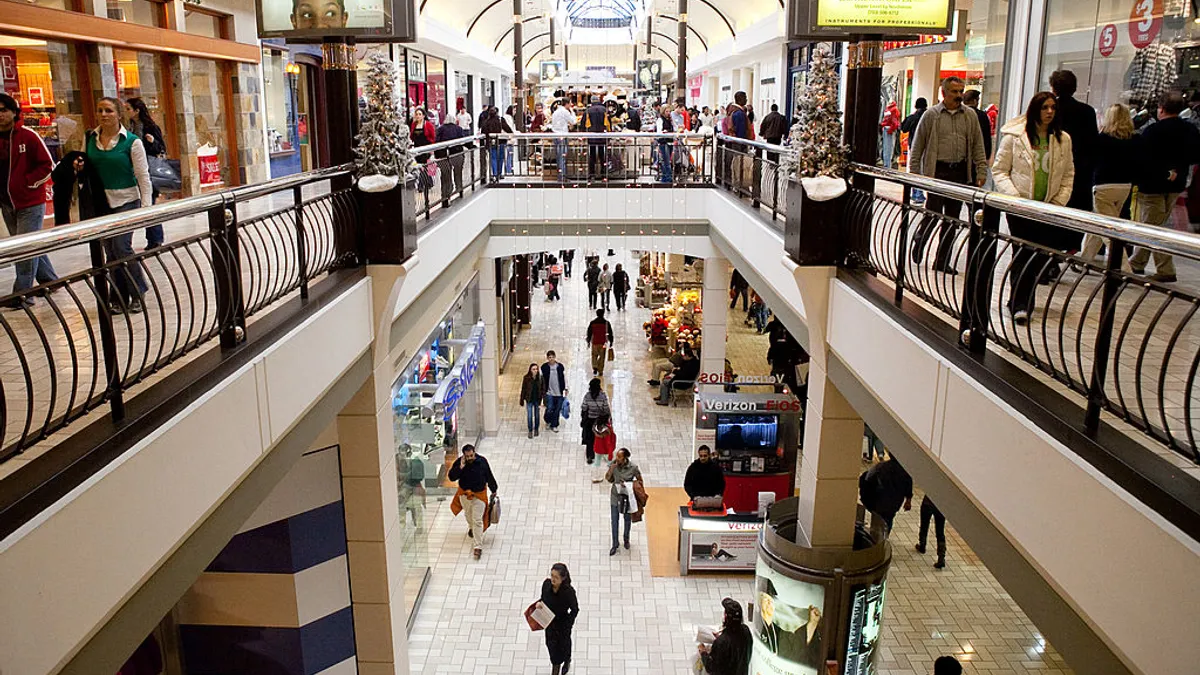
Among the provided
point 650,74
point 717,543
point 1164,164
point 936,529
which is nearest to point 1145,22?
point 1164,164

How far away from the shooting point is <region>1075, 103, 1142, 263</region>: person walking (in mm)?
6844

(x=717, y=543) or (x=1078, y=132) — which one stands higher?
(x=1078, y=132)

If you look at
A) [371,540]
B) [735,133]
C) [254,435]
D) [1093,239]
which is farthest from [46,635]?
[735,133]

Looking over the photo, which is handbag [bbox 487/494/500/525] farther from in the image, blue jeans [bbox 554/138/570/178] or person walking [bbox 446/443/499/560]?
blue jeans [bbox 554/138/570/178]

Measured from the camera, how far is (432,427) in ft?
41.7

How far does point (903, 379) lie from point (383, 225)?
4.19 meters

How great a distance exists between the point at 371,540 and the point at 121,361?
150 inches

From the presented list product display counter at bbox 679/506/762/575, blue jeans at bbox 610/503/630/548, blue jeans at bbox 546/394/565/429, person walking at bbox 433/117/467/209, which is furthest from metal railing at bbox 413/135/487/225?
product display counter at bbox 679/506/762/575

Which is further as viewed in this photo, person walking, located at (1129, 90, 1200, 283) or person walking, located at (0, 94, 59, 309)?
person walking, located at (1129, 90, 1200, 283)

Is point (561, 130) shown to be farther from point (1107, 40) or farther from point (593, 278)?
point (1107, 40)

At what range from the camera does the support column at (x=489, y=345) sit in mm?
Result: 16625

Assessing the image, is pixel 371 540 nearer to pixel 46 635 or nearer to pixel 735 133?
pixel 46 635

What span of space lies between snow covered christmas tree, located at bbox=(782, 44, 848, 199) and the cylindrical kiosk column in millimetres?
3350

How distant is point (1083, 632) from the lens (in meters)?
3.32
